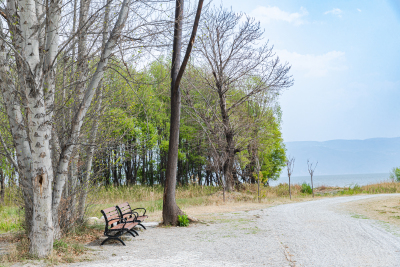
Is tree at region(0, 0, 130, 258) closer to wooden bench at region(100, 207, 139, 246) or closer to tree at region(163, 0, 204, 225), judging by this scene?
wooden bench at region(100, 207, 139, 246)

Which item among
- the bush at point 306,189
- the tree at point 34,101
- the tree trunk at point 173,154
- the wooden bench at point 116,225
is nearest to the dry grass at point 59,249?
the tree at point 34,101

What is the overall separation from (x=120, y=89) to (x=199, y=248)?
476 centimetres

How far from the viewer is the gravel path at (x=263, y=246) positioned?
5.34 meters

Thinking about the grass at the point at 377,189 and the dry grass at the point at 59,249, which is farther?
the grass at the point at 377,189

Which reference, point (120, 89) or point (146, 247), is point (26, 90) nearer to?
point (120, 89)

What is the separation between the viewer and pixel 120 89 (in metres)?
8.54

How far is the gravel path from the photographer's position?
17.5ft

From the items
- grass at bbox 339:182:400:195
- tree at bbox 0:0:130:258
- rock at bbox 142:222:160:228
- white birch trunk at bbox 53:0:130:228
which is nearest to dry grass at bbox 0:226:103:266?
tree at bbox 0:0:130:258

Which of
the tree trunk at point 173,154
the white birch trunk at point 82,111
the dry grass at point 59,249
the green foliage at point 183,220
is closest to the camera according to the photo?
the dry grass at point 59,249

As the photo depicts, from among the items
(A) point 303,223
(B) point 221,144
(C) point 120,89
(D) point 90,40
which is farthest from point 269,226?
(B) point 221,144

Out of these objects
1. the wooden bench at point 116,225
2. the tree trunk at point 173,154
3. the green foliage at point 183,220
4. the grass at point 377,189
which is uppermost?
the tree trunk at point 173,154

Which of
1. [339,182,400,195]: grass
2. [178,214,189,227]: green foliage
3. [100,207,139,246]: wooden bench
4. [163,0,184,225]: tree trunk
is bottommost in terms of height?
[339,182,400,195]: grass

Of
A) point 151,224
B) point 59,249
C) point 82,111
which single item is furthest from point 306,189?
point 59,249

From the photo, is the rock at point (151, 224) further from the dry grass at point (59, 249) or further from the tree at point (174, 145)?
the dry grass at point (59, 249)
